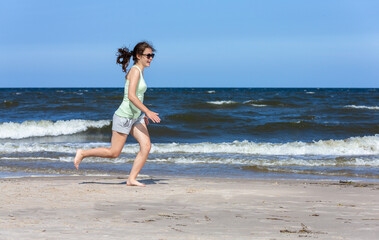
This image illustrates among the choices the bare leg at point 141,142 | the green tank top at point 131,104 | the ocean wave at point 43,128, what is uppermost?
the green tank top at point 131,104

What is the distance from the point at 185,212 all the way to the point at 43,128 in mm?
15351

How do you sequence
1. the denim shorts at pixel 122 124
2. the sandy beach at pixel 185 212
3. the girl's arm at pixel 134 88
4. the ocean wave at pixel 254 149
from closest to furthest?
the sandy beach at pixel 185 212 < the girl's arm at pixel 134 88 < the denim shorts at pixel 122 124 < the ocean wave at pixel 254 149

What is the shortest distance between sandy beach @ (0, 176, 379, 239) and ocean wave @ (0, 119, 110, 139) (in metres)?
12.6

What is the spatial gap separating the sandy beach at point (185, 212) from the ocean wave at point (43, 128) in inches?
495

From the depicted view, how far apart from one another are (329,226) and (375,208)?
1215mm

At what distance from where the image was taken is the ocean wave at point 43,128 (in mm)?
18141

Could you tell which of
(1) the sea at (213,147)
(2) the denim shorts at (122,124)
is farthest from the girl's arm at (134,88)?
(1) the sea at (213,147)

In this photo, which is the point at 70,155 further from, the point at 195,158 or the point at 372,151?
the point at 372,151
